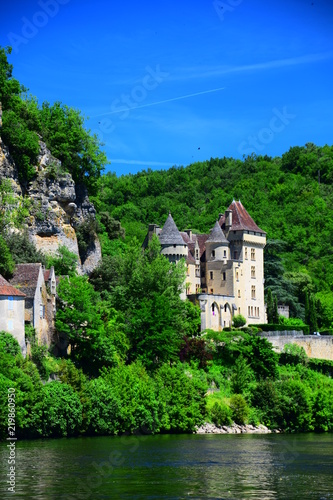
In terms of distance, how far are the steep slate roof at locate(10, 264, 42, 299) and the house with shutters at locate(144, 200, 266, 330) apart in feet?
78.7

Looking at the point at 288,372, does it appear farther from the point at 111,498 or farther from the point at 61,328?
the point at 111,498

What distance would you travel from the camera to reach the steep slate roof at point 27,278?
224 feet

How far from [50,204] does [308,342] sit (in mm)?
28573

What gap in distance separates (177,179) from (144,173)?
669cm

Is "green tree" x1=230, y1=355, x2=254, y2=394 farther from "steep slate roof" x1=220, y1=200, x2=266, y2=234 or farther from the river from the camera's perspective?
"steep slate roof" x1=220, y1=200, x2=266, y2=234

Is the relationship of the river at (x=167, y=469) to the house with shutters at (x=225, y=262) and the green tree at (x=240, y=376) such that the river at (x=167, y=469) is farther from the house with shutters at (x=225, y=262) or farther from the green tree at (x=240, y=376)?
the house with shutters at (x=225, y=262)

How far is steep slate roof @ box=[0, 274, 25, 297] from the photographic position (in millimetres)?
63781

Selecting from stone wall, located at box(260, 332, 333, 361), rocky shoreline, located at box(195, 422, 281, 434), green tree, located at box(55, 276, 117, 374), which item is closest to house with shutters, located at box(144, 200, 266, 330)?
stone wall, located at box(260, 332, 333, 361)

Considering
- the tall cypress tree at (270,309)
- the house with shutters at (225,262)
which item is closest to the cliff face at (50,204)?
the house with shutters at (225,262)

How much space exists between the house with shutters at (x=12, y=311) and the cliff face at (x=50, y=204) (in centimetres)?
1731

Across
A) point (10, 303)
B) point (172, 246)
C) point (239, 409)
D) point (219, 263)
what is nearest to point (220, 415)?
point (239, 409)

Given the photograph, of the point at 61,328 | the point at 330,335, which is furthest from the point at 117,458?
the point at 330,335

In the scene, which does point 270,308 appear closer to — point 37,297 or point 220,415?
point 220,415

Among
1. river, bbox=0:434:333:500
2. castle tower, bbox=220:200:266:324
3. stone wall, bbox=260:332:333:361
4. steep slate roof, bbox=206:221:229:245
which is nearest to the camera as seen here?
river, bbox=0:434:333:500
